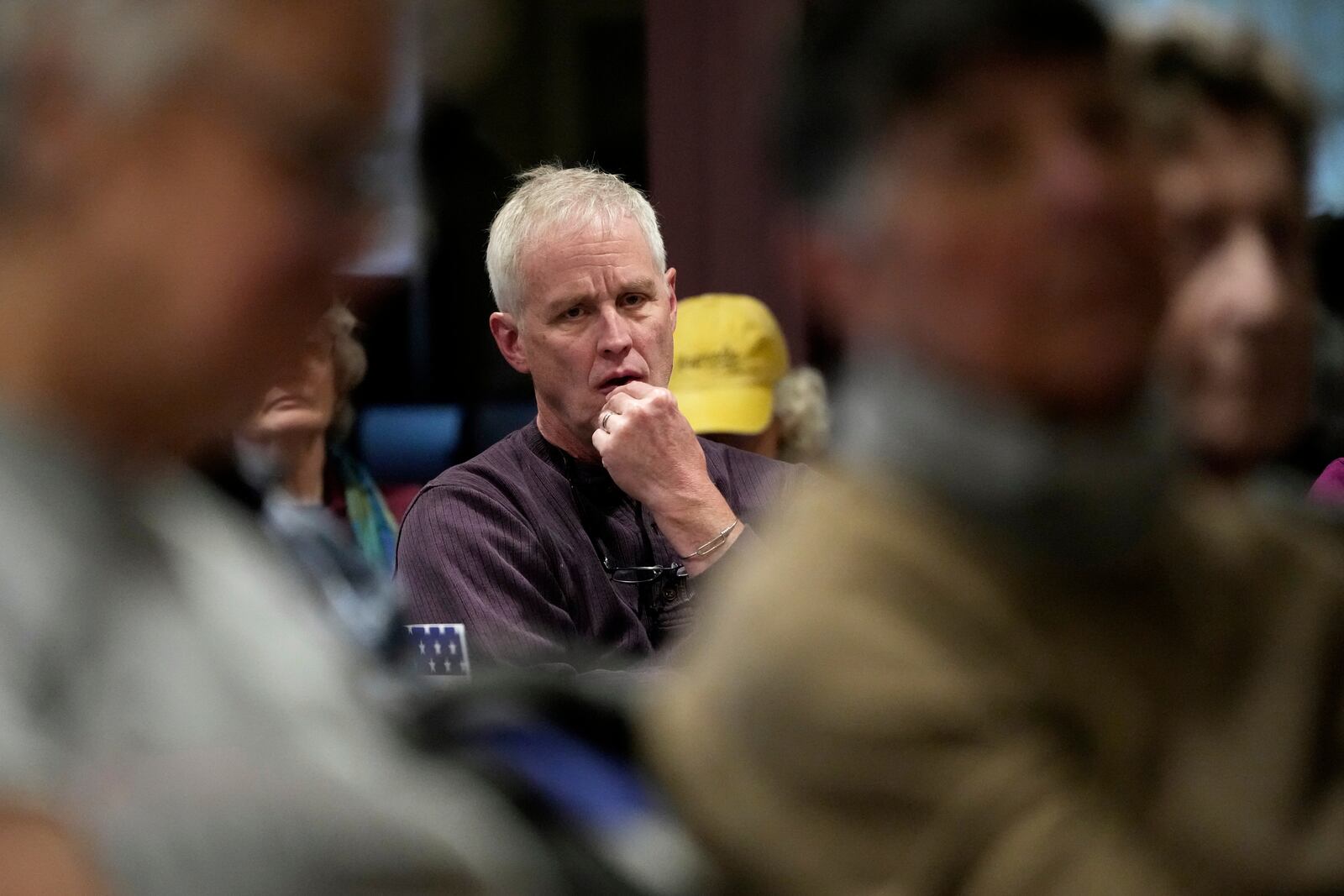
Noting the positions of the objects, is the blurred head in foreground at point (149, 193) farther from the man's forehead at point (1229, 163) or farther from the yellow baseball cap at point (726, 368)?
the yellow baseball cap at point (726, 368)

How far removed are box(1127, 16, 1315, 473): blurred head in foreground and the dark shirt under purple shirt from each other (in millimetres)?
825

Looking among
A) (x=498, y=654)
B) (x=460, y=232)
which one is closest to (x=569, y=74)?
(x=460, y=232)

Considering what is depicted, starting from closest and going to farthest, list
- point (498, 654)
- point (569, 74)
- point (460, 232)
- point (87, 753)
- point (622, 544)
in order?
1. point (87, 753)
2. point (498, 654)
3. point (622, 544)
4. point (460, 232)
5. point (569, 74)

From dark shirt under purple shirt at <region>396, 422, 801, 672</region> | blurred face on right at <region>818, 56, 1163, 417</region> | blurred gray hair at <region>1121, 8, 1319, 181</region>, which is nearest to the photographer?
blurred face on right at <region>818, 56, 1163, 417</region>

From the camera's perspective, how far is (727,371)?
2.57 m

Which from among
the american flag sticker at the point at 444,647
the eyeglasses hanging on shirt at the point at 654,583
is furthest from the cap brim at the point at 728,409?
the american flag sticker at the point at 444,647

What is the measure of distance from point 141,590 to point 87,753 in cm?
7

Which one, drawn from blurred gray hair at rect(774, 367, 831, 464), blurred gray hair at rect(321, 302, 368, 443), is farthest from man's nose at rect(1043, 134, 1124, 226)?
blurred gray hair at rect(774, 367, 831, 464)

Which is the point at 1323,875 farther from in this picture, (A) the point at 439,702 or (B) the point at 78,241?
(B) the point at 78,241

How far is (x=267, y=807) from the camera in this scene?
0.57 m

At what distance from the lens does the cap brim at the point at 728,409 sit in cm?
248

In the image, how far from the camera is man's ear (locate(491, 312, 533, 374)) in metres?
2.04

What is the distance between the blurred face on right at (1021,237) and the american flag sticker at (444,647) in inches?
35.3

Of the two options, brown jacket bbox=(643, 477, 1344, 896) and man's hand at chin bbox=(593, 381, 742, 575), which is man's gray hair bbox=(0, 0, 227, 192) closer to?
brown jacket bbox=(643, 477, 1344, 896)
